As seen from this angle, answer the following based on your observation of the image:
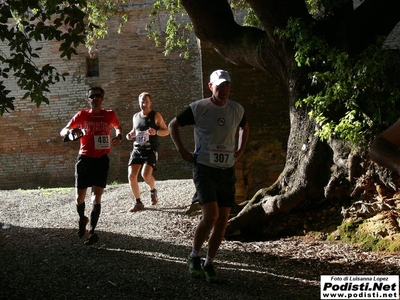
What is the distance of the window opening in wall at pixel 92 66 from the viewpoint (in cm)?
1861

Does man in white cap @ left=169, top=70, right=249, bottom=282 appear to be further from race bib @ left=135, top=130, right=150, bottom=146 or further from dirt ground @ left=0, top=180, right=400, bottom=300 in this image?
race bib @ left=135, top=130, right=150, bottom=146

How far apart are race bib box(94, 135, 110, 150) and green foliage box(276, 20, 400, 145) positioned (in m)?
2.65

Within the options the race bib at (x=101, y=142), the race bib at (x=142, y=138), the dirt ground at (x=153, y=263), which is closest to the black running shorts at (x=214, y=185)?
the dirt ground at (x=153, y=263)

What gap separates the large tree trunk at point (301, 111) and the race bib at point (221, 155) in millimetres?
2214

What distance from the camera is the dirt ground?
4637 mm

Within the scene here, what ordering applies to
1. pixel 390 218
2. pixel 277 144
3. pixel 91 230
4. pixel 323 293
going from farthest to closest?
1. pixel 277 144
2. pixel 91 230
3. pixel 390 218
4. pixel 323 293

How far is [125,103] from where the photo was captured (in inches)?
721

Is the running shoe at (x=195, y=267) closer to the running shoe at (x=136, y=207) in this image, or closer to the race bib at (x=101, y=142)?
the race bib at (x=101, y=142)

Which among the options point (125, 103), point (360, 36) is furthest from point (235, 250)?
point (125, 103)

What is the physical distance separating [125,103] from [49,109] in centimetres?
281

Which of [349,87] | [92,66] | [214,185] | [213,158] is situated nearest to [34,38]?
[213,158]

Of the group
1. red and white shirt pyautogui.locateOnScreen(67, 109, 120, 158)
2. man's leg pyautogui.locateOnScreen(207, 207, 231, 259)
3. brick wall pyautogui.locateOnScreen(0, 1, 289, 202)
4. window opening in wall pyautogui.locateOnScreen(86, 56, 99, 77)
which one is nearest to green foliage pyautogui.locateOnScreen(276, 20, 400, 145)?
man's leg pyautogui.locateOnScreen(207, 207, 231, 259)

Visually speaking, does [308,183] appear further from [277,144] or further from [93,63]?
[93,63]

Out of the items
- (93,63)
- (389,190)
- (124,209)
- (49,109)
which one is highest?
(93,63)
